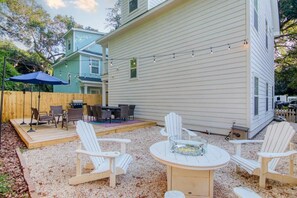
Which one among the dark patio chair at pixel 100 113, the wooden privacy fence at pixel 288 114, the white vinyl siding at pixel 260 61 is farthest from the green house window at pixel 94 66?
the wooden privacy fence at pixel 288 114

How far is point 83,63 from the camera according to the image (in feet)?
53.0

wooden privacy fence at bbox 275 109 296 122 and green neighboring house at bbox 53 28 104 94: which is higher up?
green neighboring house at bbox 53 28 104 94

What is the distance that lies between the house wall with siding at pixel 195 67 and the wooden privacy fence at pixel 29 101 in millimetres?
5442

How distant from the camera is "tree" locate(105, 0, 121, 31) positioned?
20.9 meters

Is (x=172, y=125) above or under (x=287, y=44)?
under

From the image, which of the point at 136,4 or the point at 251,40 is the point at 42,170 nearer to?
the point at 251,40

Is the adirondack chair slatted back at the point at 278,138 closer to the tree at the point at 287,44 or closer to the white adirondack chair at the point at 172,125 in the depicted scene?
the white adirondack chair at the point at 172,125

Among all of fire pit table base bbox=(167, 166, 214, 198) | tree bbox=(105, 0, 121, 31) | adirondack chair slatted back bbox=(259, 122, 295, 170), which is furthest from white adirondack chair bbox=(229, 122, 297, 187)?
tree bbox=(105, 0, 121, 31)

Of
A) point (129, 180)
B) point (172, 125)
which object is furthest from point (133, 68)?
point (129, 180)

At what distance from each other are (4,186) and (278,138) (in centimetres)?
469

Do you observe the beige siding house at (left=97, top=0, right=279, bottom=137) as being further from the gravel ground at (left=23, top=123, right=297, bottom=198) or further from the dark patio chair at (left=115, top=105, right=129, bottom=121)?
the gravel ground at (left=23, top=123, right=297, bottom=198)

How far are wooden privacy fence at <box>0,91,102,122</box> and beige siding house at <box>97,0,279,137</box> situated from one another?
463 cm

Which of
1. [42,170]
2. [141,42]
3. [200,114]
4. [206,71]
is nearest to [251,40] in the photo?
[206,71]

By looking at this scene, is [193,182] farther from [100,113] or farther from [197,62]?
[100,113]
